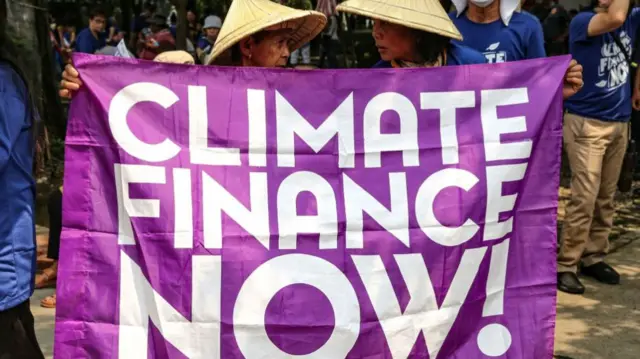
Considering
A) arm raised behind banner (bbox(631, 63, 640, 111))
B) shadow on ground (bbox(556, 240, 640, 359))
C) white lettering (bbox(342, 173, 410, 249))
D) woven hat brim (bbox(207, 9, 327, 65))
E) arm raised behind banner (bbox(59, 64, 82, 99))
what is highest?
woven hat brim (bbox(207, 9, 327, 65))

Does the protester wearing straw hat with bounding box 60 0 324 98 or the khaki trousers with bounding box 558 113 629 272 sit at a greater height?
the protester wearing straw hat with bounding box 60 0 324 98

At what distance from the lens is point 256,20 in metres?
3.05

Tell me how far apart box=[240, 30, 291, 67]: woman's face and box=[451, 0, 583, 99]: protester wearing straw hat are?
4.13 feet

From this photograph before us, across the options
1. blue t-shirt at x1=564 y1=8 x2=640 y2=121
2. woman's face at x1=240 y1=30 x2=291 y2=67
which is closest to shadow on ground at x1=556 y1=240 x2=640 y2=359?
blue t-shirt at x1=564 y1=8 x2=640 y2=121

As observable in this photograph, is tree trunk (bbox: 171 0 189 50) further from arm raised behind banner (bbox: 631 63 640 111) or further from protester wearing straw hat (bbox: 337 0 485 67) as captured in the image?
protester wearing straw hat (bbox: 337 0 485 67)

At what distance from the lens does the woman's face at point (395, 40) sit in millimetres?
3279

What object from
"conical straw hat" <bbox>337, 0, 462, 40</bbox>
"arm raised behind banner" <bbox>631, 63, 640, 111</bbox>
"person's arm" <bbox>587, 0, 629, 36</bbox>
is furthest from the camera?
"arm raised behind banner" <bbox>631, 63, 640, 111</bbox>

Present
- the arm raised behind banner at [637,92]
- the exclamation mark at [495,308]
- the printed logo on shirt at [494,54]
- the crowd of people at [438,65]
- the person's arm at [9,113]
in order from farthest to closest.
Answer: the arm raised behind banner at [637,92], the printed logo on shirt at [494,54], the exclamation mark at [495,308], the crowd of people at [438,65], the person's arm at [9,113]

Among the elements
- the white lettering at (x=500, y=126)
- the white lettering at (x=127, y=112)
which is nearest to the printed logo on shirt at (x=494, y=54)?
the white lettering at (x=500, y=126)

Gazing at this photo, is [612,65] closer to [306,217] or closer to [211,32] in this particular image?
[306,217]

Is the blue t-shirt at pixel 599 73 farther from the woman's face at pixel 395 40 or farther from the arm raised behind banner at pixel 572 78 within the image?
the woman's face at pixel 395 40

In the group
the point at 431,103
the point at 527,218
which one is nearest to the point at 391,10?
the point at 431,103

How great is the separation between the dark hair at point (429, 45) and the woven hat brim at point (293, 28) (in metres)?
0.37

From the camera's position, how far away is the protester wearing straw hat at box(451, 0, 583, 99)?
4059 millimetres
